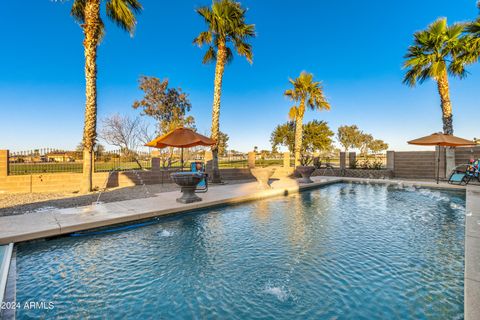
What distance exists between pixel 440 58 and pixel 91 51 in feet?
57.5

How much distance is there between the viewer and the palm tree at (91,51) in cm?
952

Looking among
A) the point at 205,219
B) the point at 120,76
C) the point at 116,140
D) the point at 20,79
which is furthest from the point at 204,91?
the point at 205,219

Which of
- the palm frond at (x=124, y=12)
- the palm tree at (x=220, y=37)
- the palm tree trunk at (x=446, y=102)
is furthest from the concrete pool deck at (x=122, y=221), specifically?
the palm tree trunk at (x=446, y=102)

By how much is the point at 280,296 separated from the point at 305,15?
22648 mm

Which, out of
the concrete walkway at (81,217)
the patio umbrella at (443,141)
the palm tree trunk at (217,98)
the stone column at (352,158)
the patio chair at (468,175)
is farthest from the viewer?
the stone column at (352,158)

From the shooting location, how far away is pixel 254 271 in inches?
134

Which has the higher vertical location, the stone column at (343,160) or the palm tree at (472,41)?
the palm tree at (472,41)

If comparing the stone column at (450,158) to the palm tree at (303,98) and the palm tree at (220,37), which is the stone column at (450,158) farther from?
the palm tree at (220,37)

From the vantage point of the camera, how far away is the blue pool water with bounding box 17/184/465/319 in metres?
2.55

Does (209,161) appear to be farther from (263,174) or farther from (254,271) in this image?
(254,271)

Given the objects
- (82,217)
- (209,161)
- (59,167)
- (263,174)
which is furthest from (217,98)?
(82,217)

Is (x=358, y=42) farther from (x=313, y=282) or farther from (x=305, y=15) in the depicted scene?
(x=313, y=282)

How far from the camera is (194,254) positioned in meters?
4.03

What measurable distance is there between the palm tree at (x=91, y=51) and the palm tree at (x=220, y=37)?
3.69 meters
